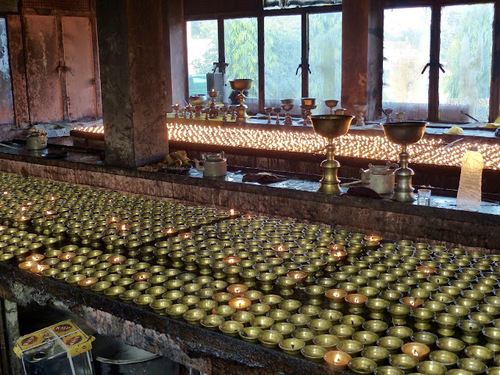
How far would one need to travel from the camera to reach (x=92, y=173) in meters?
6.56

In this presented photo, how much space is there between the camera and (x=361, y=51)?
33.6 ft

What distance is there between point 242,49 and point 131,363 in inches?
377

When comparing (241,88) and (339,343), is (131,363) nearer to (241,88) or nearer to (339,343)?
(339,343)

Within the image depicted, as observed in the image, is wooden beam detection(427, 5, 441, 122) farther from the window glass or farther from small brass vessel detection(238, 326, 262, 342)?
small brass vessel detection(238, 326, 262, 342)

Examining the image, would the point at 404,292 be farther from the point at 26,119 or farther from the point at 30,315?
the point at 26,119

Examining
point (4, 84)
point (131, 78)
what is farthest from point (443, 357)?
point (4, 84)

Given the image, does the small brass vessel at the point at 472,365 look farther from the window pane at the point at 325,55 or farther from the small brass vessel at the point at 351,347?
the window pane at the point at 325,55

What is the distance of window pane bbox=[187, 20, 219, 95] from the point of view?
42.4ft

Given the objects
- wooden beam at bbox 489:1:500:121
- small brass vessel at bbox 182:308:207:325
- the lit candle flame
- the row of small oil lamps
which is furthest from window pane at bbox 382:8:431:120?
the lit candle flame

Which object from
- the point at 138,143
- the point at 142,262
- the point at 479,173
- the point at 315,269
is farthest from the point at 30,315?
the point at 479,173

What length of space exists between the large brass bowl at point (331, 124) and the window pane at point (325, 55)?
273 inches

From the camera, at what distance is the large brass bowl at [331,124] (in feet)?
14.8

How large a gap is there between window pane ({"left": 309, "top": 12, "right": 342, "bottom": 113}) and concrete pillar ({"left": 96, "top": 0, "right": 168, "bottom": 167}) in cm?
563

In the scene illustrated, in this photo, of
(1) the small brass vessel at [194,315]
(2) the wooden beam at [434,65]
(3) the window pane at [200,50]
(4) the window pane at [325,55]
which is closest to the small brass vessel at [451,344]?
(1) the small brass vessel at [194,315]
